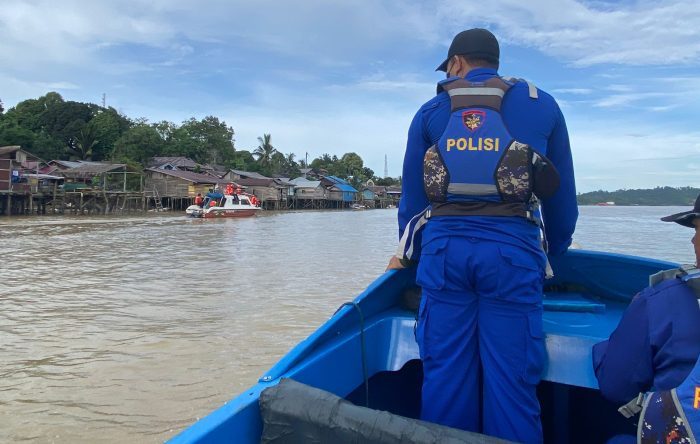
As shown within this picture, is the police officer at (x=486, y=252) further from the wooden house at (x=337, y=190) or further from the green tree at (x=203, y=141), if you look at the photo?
the wooden house at (x=337, y=190)

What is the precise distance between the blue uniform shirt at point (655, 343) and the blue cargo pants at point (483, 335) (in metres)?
0.27

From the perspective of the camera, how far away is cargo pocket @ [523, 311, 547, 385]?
1.67 m

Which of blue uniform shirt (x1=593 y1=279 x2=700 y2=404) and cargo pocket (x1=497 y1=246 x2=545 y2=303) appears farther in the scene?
cargo pocket (x1=497 y1=246 x2=545 y2=303)

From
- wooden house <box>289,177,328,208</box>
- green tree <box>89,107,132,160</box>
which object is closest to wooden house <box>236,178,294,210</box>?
wooden house <box>289,177,328,208</box>

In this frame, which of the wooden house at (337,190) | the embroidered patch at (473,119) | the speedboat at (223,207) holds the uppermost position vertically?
the wooden house at (337,190)

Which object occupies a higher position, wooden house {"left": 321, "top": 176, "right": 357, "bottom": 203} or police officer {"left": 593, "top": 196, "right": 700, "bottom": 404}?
wooden house {"left": 321, "top": 176, "right": 357, "bottom": 203}

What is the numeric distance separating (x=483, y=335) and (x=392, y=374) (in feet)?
2.65

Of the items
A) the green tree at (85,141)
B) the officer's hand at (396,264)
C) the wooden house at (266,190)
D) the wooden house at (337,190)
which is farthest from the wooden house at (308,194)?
the officer's hand at (396,264)

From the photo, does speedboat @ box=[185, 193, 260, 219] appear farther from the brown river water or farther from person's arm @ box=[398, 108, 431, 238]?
person's arm @ box=[398, 108, 431, 238]

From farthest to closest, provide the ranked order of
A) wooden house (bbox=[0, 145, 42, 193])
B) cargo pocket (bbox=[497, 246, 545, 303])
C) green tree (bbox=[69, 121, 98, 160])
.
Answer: green tree (bbox=[69, 121, 98, 160]) < wooden house (bbox=[0, 145, 42, 193]) < cargo pocket (bbox=[497, 246, 545, 303])

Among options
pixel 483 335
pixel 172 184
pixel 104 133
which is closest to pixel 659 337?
pixel 483 335

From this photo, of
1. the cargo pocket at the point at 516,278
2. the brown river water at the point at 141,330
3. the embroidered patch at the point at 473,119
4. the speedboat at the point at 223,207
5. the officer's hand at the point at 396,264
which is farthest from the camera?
the speedboat at the point at 223,207

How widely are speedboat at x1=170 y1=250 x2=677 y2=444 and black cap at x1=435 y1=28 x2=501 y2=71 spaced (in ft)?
3.31

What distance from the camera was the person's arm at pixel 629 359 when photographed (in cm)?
134
